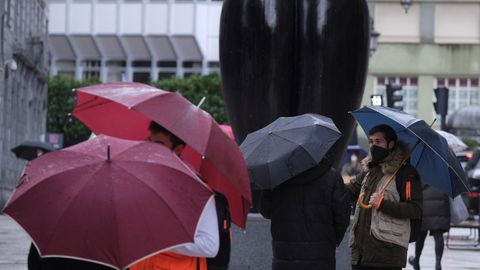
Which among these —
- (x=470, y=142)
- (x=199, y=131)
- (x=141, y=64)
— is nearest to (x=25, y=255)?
(x=199, y=131)

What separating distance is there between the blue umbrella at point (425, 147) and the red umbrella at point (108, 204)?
296cm

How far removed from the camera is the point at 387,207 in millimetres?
6910

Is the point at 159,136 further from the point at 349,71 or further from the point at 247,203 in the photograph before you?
the point at 349,71

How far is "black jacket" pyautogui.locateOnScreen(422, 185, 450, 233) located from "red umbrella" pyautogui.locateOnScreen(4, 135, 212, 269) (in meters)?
10.0

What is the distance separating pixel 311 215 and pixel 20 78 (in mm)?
31922

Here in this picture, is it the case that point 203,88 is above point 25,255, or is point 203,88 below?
above

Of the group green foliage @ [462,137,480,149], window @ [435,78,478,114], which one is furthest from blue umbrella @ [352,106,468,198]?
window @ [435,78,478,114]

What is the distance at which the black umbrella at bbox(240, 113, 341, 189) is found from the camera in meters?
6.61

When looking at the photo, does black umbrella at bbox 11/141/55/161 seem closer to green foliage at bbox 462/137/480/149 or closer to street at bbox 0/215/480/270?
street at bbox 0/215/480/270

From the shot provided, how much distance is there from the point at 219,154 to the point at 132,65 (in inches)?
2632

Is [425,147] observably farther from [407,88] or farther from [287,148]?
[407,88]

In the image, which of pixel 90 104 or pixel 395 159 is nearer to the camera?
pixel 90 104

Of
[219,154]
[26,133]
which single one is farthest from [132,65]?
[219,154]

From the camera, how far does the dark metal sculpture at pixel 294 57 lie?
9148 millimetres
